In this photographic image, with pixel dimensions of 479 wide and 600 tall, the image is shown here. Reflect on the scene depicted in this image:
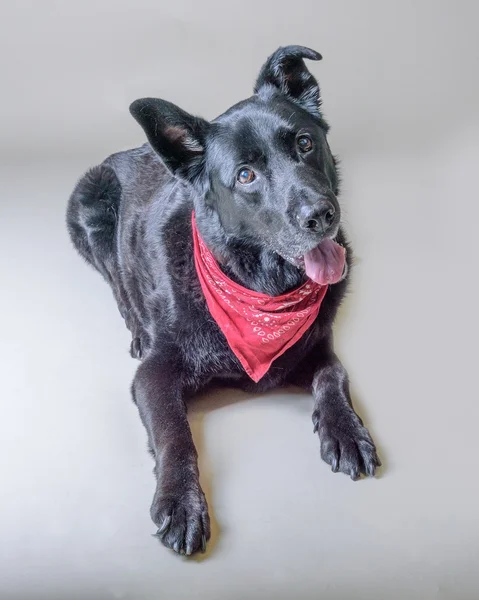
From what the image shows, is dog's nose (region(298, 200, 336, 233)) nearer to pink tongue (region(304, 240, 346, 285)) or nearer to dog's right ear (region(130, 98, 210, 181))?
pink tongue (region(304, 240, 346, 285))

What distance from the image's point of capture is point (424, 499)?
88.3 inches

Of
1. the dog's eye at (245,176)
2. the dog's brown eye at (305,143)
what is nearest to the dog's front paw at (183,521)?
the dog's eye at (245,176)

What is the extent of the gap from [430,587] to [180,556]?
72 cm

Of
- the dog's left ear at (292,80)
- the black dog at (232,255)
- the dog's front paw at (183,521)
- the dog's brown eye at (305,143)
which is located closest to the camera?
the dog's front paw at (183,521)

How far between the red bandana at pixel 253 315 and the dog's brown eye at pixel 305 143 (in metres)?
0.45

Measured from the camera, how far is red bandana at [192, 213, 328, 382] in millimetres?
2465

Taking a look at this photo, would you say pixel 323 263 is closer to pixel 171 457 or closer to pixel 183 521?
pixel 171 457

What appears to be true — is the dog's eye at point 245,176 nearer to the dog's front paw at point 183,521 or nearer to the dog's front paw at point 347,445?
the dog's front paw at point 347,445

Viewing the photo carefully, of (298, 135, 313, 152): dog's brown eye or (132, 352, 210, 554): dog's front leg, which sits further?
(298, 135, 313, 152): dog's brown eye

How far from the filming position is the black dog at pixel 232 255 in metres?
2.19

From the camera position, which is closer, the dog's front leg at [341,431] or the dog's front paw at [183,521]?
the dog's front paw at [183,521]

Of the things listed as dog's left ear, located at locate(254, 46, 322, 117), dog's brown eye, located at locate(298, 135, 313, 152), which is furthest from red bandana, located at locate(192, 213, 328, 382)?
dog's left ear, located at locate(254, 46, 322, 117)

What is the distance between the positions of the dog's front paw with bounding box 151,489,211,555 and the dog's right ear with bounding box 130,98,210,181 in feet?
3.49

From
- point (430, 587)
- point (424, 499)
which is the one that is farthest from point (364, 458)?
point (430, 587)
